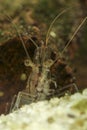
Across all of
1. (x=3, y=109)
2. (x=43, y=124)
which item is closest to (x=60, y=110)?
(x=43, y=124)

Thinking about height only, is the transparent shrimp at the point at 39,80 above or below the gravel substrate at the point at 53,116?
above

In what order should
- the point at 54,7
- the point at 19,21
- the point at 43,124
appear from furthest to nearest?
the point at 54,7 < the point at 19,21 < the point at 43,124

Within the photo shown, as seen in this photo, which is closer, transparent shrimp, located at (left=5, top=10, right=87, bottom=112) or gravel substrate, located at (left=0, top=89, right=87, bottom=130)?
gravel substrate, located at (left=0, top=89, right=87, bottom=130)

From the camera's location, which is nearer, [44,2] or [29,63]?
[29,63]

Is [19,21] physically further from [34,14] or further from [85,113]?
[85,113]

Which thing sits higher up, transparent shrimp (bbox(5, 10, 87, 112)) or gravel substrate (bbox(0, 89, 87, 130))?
transparent shrimp (bbox(5, 10, 87, 112))

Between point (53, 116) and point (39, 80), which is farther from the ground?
point (39, 80)

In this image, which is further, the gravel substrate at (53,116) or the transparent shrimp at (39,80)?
the transparent shrimp at (39,80)

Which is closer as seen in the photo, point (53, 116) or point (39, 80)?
point (53, 116)
